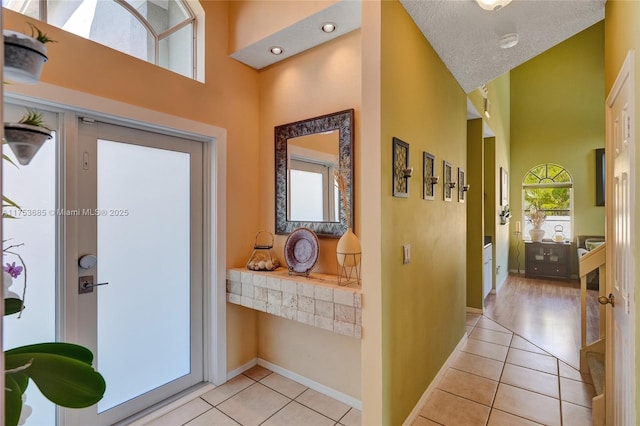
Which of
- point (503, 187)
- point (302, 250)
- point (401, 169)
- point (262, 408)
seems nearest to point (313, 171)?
point (302, 250)

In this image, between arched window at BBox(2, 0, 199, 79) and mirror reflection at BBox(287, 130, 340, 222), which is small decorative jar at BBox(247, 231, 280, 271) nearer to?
mirror reflection at BBox(287, 130, 340, 222)

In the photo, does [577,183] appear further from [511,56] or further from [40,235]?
Result: [40,235]

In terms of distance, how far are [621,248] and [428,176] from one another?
3.74ft

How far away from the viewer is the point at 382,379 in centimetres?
177

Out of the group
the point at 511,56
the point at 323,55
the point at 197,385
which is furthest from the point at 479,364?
the point at 323,55

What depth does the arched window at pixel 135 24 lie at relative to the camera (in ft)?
6.15

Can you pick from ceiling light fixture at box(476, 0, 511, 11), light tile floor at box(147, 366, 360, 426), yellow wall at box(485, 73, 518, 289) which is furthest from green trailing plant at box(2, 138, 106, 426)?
yellow wall at box(485, 73, 518, 289)

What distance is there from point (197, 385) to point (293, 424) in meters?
0.91

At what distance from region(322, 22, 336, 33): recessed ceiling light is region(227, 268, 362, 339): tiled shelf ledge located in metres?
1.82

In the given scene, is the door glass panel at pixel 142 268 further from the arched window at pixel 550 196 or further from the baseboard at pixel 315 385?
the arched window at pixel 550 196

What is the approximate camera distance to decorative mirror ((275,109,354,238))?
94.3 inches

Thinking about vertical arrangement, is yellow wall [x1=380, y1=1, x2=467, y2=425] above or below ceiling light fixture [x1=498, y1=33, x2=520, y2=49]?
below

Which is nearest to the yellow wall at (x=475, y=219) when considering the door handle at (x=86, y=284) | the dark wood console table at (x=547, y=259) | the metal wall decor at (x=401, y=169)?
the metal wall decor at (x=401, y=169)

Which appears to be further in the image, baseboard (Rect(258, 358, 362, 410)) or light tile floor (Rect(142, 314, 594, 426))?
baseboard (Rect(258, 358, 362, 410))
